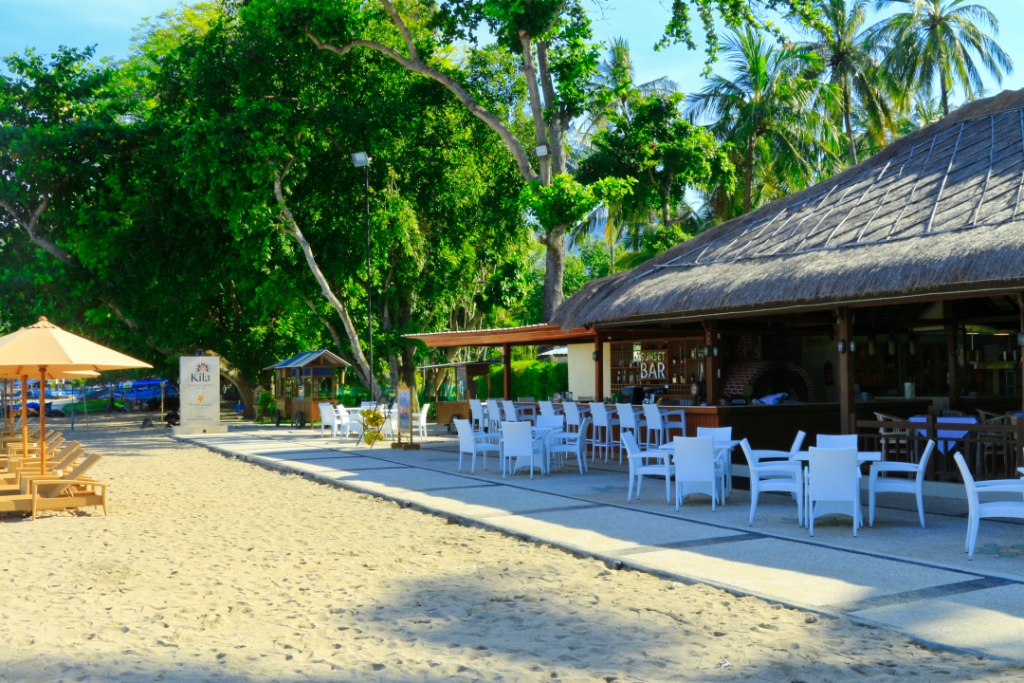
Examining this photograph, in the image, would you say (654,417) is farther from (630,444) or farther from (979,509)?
(979,509)

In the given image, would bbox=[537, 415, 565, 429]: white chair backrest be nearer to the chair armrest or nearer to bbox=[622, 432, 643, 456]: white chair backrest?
bbox=[622, 432, 643, 456]: white chair backrest

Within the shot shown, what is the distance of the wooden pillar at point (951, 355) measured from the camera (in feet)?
46.0

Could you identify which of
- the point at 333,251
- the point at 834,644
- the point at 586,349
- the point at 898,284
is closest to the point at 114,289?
the point at 333,251

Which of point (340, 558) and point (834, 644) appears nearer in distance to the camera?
point (834, 644)

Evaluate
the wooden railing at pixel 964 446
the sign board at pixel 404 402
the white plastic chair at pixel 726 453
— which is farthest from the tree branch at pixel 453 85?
the wooden railing at pixel 964 446

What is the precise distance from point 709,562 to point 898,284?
→ 170 inches

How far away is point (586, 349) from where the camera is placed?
72.8 feet

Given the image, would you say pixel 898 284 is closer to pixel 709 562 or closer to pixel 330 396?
pixel 709 562

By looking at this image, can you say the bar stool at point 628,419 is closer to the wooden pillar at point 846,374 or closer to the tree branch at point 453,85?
the wooden pillar at point 846,374

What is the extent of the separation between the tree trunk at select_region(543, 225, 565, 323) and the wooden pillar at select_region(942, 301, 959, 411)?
29.3 ft

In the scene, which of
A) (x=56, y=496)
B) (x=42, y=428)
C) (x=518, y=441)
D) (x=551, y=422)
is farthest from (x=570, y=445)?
(x=42, y=428)

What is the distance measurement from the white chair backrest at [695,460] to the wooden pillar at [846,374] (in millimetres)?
2504

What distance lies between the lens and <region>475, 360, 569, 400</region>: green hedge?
31203 mm

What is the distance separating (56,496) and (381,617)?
6.79m
